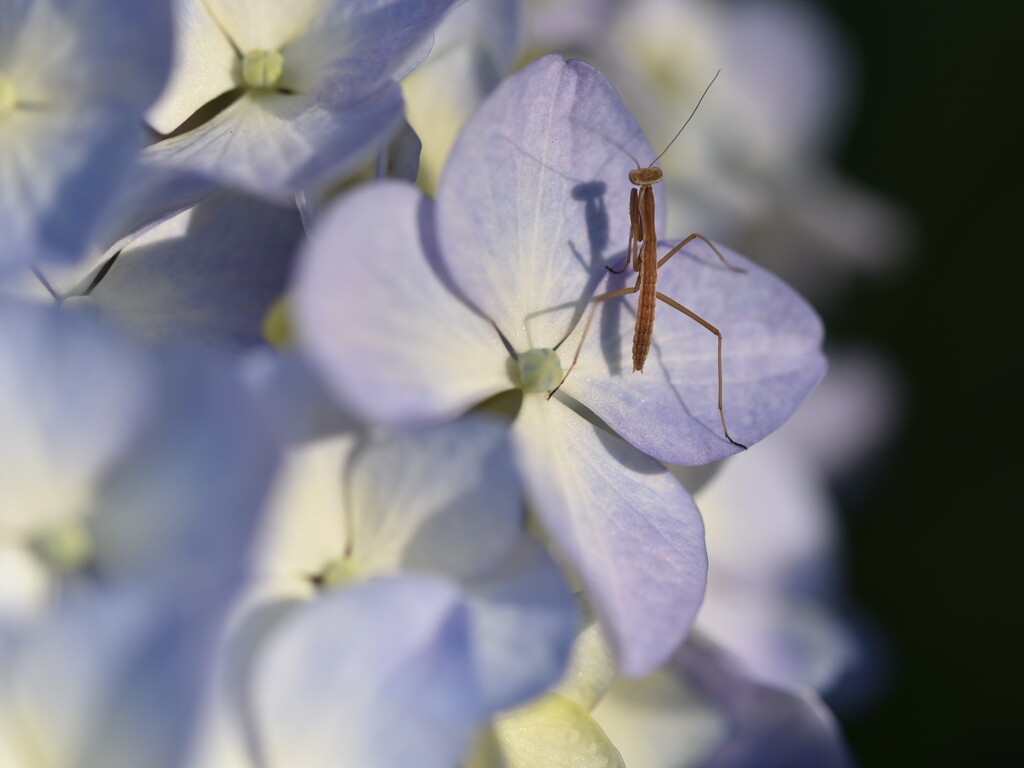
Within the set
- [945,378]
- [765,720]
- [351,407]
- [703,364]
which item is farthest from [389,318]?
[945,378]

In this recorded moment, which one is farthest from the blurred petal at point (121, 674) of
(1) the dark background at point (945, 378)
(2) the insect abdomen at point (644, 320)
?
(1) the dark background at point (945, 378)

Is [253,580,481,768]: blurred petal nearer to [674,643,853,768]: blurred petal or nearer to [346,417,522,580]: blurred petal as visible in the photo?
[346,417,522,580]: blurred petal

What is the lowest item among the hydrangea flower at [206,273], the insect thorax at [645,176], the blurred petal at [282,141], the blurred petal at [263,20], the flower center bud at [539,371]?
the flower center bud at [539,371]

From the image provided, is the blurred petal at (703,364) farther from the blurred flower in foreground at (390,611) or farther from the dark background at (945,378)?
the dark background at (945,378)

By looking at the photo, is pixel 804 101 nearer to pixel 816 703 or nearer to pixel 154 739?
pixel 816 703

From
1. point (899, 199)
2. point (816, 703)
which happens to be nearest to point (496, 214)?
point (816, 703)
